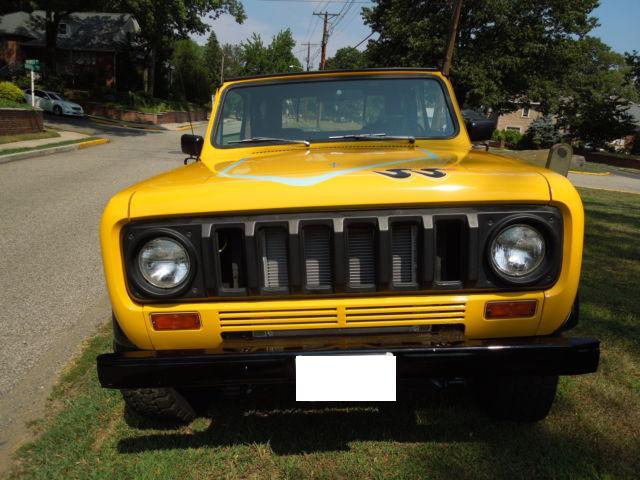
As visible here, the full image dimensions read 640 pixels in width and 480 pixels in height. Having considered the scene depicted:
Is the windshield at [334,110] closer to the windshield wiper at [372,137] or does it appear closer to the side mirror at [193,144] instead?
the windshield wiper at [372,137]

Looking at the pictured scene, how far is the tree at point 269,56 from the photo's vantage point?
46.4 m

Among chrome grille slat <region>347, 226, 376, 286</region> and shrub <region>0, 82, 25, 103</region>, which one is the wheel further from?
shrub <region>0, 82, 25, 103</region>

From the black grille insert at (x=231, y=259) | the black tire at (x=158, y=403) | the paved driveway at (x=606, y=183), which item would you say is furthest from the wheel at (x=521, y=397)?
the paved driveway at (x=606, y=183)

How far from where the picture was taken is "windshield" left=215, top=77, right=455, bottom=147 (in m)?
3.30

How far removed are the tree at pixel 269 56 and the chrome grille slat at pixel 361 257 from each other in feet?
151

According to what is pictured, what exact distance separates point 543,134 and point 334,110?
35.1 m

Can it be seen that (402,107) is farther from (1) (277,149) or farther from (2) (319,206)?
(2) (319,206)

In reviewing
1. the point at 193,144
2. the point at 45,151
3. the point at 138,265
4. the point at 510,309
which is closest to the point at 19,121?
the point at 45,151

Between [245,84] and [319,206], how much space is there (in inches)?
72.6

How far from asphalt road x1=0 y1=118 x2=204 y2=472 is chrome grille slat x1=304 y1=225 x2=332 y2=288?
5.87 feet

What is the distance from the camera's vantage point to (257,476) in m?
2.31

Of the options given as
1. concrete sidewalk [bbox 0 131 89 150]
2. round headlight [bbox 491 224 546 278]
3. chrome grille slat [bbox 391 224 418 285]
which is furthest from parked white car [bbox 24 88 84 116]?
round headlight [bbox 491 224 546 278]

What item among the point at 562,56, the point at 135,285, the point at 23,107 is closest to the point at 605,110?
the point at 562,56

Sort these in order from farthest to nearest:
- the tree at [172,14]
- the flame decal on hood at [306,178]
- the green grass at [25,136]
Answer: the tree at [172,14], the green grass at [25,136], the flame decal on hood at [306,178]
